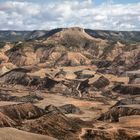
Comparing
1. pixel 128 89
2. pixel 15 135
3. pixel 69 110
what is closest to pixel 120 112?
pixel 69 110

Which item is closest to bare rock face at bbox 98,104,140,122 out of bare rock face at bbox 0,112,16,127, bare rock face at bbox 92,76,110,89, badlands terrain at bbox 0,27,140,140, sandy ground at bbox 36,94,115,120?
badlands terrain at bbox 0,27,140,140

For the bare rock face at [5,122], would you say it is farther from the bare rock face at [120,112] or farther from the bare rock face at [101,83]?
the bare rock face at [101,83]

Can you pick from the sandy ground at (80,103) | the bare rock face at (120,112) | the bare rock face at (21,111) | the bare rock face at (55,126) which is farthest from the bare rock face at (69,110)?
the bare rock face at (55,126)

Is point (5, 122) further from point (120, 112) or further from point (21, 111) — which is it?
point (120, 112)

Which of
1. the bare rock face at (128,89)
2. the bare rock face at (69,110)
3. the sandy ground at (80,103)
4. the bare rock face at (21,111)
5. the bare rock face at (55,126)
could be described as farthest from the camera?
the bare rock face at (128,89)

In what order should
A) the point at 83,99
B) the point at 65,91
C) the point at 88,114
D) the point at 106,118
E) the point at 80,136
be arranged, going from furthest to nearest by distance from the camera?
the point at 65,91 < the point at 83,99 < the point at 88,114 < the point at 106,118 < the point at 80,136

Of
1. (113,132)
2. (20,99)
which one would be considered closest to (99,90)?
(20,99)

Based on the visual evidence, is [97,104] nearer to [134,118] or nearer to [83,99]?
[83,99]

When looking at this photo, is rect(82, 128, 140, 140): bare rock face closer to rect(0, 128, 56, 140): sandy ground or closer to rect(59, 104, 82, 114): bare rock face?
rect(0, 128, 56, 140): sandy ground
